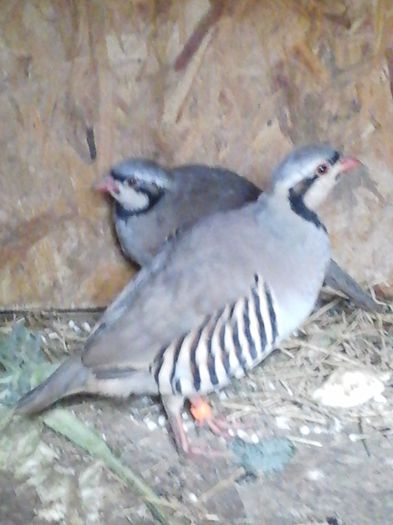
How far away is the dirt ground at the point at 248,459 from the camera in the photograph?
2.51m

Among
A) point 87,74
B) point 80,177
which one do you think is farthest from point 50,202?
point 87,74

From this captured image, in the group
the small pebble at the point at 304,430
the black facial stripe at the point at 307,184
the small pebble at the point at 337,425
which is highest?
the black facial stripe at the point at 307,184

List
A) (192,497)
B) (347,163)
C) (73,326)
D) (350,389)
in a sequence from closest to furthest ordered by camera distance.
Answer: (192,497) < (347,163) < (350,389) < (73,326)

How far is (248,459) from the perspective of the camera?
9.00 feet

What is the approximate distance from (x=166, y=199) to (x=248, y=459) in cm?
100

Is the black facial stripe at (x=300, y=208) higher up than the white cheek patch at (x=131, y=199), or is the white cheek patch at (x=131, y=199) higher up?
the black facial stripe at (x=300, y=208)

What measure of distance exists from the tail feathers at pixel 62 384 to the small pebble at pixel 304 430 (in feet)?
2.38

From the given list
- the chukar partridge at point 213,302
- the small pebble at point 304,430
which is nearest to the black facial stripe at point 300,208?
the chukar partridge at point 213,302

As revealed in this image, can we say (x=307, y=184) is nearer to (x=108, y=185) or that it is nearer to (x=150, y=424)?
(x=108, y=185)

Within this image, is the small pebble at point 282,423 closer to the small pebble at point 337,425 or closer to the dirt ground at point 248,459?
the dirt ground at point 248,459

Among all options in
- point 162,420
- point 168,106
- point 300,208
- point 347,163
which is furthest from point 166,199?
point 162,420

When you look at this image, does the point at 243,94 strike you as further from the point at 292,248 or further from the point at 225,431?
the point at 225,431

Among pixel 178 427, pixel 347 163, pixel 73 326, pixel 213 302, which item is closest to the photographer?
pixel 213 302

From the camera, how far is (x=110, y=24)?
306 cm
